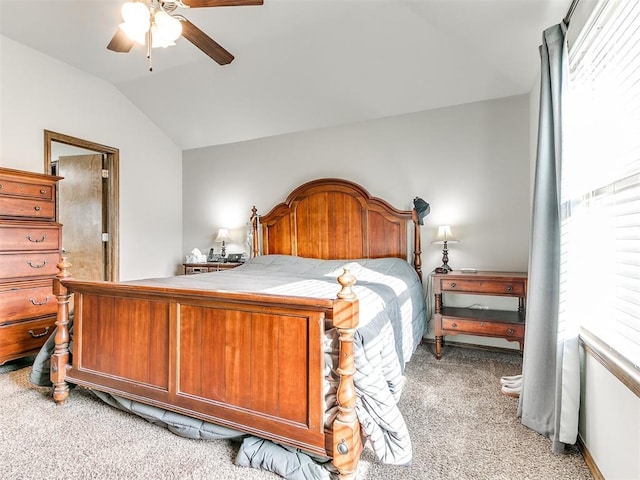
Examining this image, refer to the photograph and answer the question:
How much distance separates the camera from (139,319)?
194cm

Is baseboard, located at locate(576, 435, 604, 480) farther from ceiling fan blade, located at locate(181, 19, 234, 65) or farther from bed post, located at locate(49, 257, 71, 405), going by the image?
ceiling fan blade, located at locate(181, 19, 234, 65)

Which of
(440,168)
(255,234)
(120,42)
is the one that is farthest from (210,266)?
(440,168)

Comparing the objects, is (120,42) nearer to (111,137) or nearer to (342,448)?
(111,137)

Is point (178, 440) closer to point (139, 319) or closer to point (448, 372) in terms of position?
point (139, 319)

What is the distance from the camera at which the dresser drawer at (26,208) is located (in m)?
2.73

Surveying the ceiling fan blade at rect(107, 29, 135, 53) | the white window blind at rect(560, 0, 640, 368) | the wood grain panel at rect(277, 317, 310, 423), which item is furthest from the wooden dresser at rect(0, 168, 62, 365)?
the white window blind at rect(560, 0, 640, 368)

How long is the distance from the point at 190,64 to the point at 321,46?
139cm

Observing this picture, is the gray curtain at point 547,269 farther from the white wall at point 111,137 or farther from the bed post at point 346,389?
the white wall at point 111,137

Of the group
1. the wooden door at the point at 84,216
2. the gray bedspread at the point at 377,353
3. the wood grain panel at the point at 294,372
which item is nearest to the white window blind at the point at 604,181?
the gray bedspread at the point at 377,353

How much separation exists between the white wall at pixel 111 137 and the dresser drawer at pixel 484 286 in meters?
3.57

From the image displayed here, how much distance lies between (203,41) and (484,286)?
9.02 feet

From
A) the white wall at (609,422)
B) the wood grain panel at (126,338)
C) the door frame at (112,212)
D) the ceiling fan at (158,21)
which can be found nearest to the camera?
the white wall at (609,422)

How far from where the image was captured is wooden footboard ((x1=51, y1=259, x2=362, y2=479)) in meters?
1.45

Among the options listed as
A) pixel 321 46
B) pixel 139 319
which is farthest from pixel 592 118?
pixel 139 319
